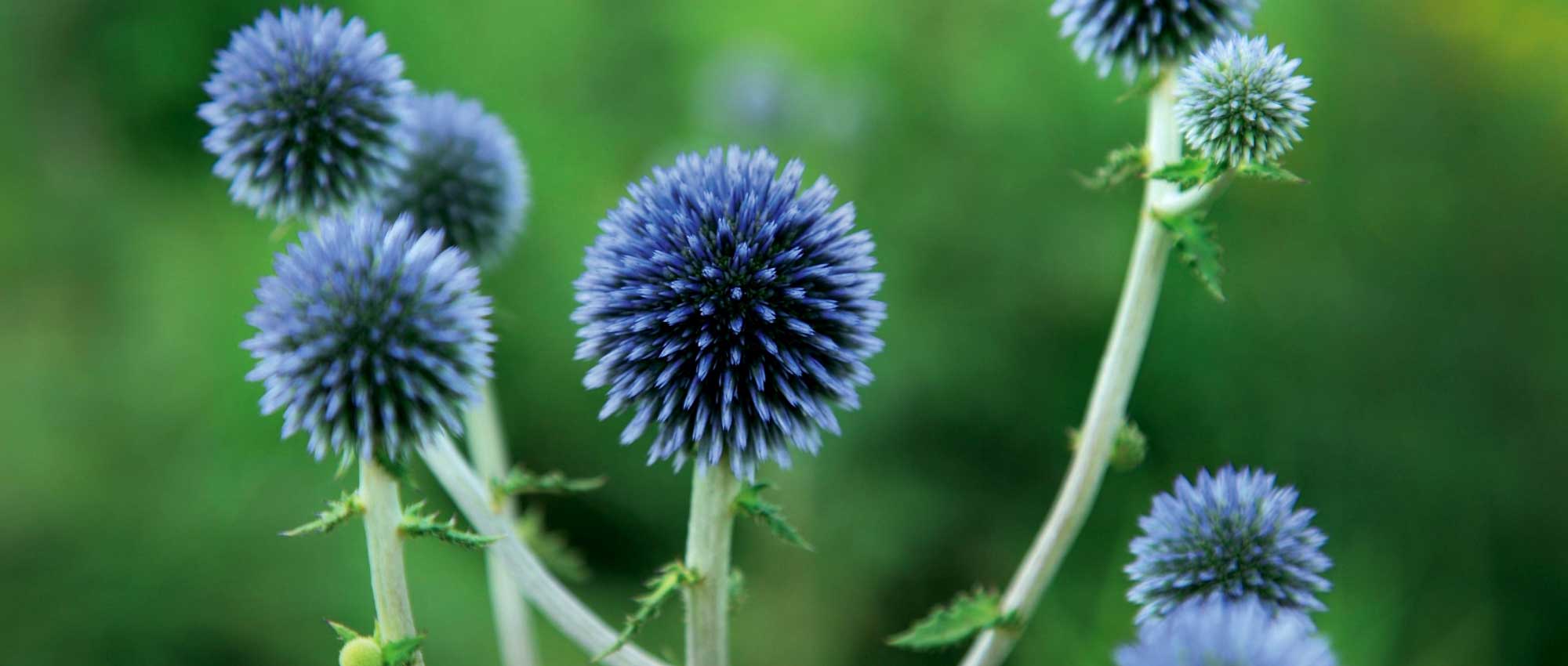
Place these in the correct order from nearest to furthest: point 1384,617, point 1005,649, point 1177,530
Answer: point 1177,530, point 1005,649, point 1384,617

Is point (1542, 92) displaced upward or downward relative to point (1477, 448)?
upward

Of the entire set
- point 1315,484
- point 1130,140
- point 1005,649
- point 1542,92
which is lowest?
point 1005,649

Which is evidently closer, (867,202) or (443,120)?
(443,120)

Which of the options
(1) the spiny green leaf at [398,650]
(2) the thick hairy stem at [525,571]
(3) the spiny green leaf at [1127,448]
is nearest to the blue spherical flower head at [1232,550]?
(3) the spiny green leaf at [1127,448]

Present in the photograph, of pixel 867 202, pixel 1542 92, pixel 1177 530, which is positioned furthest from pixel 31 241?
pixel 1542 92

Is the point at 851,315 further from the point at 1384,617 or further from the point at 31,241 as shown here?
the point at 31,241

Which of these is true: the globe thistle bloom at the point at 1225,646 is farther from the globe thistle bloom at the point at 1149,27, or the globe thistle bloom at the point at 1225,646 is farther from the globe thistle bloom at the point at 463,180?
the globe thistle bloom at the point at 463,180

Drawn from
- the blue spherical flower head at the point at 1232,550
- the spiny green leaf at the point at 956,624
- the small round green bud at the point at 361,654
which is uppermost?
the blue spherical flower head at the point at 1232,550
